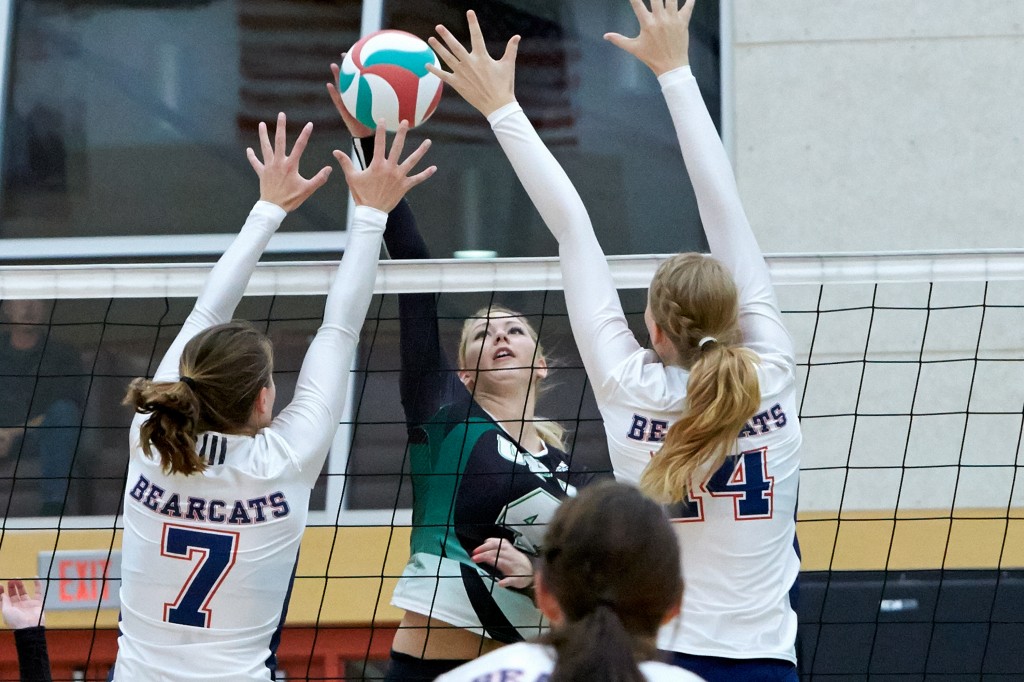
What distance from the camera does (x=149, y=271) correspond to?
3182 mm

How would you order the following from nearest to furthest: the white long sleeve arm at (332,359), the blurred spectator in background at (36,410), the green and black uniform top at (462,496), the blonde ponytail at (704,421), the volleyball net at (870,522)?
the blonde ponytail at (704,421) < the white long sleeve arm at (332,359) < the green and black uniform top at (462,496) < the volleyball net at (870,522) < the blurred spectator in background at (36,410)

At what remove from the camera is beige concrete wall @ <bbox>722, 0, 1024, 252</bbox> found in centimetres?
480

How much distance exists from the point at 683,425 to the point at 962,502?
2.93 metres

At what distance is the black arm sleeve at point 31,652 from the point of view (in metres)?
2.62

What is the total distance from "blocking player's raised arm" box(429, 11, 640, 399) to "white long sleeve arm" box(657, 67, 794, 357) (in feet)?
0.76

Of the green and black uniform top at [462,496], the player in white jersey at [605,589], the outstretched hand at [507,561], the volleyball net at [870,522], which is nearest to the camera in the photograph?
the player in white jersey at [605,589]

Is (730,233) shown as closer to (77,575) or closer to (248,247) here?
(248,247)

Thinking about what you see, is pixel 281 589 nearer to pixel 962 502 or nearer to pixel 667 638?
pixel 667 638

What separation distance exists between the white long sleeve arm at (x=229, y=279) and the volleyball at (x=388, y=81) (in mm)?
469

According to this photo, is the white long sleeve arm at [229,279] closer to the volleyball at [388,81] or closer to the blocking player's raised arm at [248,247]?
the blocking player's raised arm at [248,247]

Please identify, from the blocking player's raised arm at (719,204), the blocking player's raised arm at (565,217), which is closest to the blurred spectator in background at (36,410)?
the blocking player's raised arm at (565,217)

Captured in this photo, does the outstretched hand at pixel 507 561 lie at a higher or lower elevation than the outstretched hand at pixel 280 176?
lower

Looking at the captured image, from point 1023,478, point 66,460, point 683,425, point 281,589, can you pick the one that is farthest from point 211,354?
point 1023,478

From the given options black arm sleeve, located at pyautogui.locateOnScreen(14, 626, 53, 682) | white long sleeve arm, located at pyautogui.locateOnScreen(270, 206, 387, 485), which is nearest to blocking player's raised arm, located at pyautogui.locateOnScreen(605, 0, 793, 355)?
white long sleeve arm, located at pyautogui.locateOnScreen(270, 206, 387, 485)
